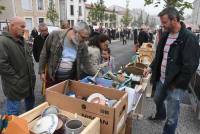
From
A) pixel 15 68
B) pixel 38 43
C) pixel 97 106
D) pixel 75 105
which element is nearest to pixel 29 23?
pixel 38 43

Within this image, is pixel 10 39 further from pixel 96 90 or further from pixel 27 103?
pixel 96 90

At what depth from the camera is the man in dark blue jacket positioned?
272 cm

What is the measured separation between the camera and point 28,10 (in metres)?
31.6

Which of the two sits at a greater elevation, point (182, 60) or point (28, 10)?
point (28, 10)

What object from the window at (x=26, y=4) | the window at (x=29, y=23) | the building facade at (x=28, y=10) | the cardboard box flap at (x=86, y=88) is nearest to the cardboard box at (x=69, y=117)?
the cardboard box flap at (x=86, y=88)

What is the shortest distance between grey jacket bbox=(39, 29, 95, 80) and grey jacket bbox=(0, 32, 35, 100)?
248 mm

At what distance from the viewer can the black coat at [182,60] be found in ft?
8.87

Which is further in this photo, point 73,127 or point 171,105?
point 171,105

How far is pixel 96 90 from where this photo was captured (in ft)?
8.28

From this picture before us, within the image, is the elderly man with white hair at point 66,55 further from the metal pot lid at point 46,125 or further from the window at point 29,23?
the window at point 29,23

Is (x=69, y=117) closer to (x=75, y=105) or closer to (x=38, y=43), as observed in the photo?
(x=75, y=105)

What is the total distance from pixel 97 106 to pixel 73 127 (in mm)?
281

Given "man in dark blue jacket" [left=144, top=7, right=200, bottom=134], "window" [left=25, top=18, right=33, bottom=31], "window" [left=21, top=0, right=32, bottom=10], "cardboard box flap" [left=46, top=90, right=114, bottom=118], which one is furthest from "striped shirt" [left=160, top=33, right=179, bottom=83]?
"window" [left=21, top=0, right=32, bottom=10]

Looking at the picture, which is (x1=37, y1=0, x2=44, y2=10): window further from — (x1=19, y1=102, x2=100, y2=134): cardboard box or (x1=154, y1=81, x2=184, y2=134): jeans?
(x1=19, y1=102, x2=100, y2=134): cardboard box
